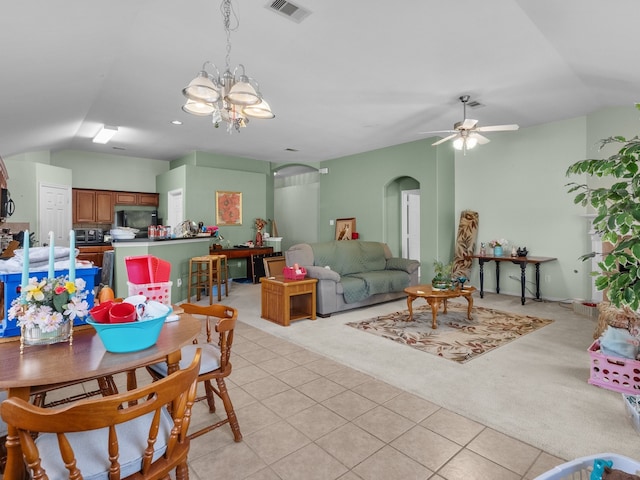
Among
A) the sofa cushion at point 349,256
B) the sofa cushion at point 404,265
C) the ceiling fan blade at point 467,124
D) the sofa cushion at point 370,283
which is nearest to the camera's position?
the ceiling fan blade at point 467,124

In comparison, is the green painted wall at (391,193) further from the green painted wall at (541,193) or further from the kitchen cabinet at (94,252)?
the kitchen cabinet at (94,252)

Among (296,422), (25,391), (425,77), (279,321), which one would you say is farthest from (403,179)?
(25,391)

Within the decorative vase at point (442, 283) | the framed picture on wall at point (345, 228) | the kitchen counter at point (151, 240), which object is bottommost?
the decorative vase at point (442, 283)

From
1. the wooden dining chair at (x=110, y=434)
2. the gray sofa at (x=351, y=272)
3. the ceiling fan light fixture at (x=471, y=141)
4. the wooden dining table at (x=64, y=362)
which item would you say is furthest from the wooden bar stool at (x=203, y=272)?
the wooden dining chair at (x=110, y=434)

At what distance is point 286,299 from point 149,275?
6.19 ft

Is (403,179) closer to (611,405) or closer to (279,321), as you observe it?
(279,321)

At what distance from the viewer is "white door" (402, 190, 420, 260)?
24.7 ft

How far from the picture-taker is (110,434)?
3.34 feet

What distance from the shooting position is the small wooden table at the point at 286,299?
4.41 meters

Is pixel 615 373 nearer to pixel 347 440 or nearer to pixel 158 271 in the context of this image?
pixel 347 440

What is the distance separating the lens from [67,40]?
270cm

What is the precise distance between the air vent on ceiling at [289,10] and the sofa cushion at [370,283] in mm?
3228

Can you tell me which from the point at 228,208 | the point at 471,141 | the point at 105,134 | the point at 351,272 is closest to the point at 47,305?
the point at 351,272

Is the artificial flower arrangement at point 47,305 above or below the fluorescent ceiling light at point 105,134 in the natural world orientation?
below
